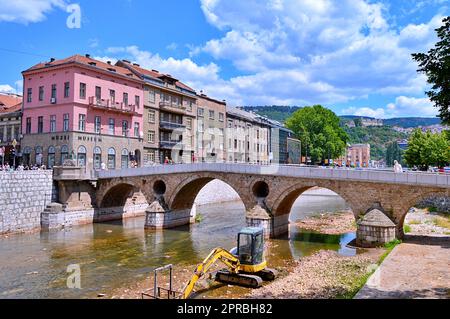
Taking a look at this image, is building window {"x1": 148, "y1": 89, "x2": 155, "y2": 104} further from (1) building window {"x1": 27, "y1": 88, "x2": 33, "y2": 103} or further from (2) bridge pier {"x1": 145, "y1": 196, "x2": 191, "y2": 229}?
(2) bridge pier {"x1": 145, "y1": 196, "x2": 191, "y2": 229}

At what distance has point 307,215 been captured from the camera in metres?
35.1

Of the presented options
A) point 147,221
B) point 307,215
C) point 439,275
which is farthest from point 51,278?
point 307,215

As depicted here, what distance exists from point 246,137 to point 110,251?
42092 mm

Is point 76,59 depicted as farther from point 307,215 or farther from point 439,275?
point 439,275

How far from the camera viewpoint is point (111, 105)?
35125 mm

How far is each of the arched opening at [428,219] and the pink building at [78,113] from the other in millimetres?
25628

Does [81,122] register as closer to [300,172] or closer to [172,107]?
[172,107]

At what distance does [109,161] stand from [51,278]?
67.7ft

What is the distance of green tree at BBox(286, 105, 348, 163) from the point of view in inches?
2527

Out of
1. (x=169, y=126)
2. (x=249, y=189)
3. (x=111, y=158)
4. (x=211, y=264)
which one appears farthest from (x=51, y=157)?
(x=211, y=264)

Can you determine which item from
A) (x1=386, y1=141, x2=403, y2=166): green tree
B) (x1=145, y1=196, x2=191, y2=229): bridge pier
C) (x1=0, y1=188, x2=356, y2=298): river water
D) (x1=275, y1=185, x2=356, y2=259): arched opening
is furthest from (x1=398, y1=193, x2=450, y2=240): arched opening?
(x1=386, y1=141, x2=403, y2=166): green tree

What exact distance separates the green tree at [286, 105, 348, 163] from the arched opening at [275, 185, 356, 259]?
26.3 m

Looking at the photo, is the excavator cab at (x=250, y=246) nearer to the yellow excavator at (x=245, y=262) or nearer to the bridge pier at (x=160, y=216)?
the yellow excavator at (x=245, y=262)

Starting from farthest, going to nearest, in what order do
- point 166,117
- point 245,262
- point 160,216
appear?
point 166,117
point 160,216
point 245,262
